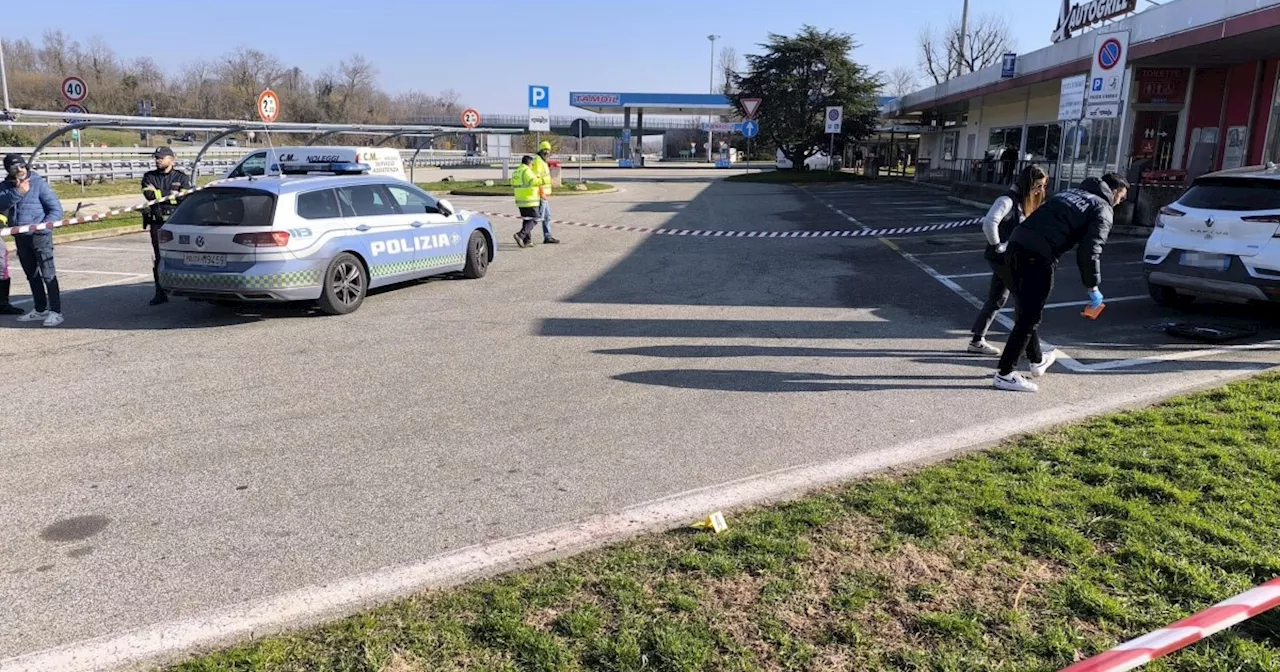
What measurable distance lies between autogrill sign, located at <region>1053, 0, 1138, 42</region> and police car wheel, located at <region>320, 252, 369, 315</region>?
18583mm

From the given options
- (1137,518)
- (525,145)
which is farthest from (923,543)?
(525,145)

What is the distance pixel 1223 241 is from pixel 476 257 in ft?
28.9

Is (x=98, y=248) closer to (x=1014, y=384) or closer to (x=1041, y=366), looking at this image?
(x=1014, y=384)

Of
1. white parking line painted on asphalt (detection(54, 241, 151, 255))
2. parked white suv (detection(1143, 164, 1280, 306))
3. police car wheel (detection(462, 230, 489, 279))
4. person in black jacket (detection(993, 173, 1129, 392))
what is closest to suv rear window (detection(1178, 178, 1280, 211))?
parked white suv (detection(1143, 164, 1280, 306))

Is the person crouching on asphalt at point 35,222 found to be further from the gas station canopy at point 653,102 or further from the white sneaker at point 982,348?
the gas station canopy at point 653,102

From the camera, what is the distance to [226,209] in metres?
8.64

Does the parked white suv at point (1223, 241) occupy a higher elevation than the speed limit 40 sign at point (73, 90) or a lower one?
lower

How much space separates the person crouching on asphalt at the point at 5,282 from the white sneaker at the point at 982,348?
386 inches

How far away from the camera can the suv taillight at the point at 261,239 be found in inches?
332

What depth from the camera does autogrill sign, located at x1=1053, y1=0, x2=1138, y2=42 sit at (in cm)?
1941

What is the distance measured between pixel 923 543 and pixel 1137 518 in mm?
1106

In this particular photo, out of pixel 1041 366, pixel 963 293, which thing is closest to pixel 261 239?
pixel 1041 366

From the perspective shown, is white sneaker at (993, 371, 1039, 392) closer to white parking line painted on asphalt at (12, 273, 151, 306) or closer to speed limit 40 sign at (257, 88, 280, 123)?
white parking line painted on asphalt at (12, 273, 151, 306)

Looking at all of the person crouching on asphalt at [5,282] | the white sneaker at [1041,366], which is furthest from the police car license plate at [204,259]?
the white sneaker at [1041,366]
